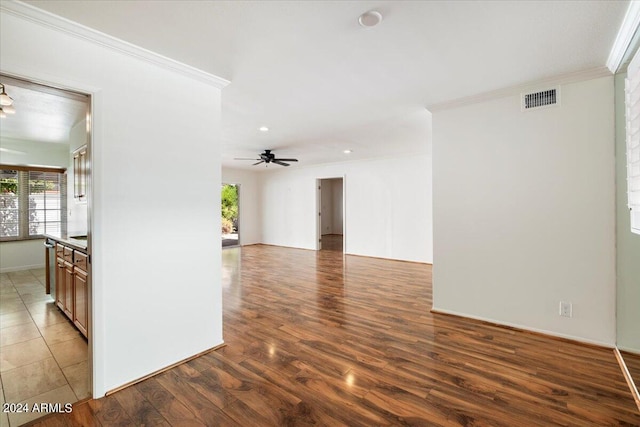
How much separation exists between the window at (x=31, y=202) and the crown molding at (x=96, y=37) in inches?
194

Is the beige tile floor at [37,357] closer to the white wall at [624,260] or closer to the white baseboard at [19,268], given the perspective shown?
the white baseboard at [19,268]

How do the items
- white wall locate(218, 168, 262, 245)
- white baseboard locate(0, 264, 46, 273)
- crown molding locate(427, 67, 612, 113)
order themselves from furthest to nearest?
white wall locate(218, 168, 262, 245)
white baseboard locate(0, 264, 46, 273)
crown molding locate(427, 67, 612, 113)

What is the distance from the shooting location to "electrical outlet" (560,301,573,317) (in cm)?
275

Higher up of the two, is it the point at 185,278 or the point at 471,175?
the point at 471,175

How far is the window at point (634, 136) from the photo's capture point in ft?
5.83

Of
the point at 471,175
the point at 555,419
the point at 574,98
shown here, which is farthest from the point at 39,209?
the point at 574,98

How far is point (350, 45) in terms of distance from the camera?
2.14m

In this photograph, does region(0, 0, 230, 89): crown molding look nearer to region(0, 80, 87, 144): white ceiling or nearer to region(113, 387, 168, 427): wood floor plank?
region(0, 80, 87, 144): white ceiling

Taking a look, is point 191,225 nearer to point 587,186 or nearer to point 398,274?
point 587,186

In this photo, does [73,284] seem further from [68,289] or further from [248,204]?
[248,204]

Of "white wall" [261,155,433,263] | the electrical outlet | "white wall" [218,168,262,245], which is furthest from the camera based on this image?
"white wall" [218,168,262,245]

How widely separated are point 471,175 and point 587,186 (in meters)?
0.98

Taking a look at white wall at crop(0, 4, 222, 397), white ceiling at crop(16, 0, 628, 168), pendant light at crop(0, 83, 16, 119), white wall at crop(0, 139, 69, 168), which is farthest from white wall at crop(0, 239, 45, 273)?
white wall at crop(0, 4, 222, 397)

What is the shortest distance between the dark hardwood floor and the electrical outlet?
0.86 ft
